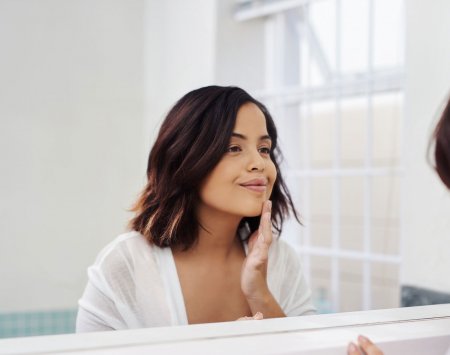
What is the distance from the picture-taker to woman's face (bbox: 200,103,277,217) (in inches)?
38.0

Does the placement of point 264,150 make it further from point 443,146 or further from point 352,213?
point 352,213

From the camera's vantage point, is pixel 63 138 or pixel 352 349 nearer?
pixel 352 349

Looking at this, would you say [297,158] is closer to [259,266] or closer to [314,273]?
[314,273]

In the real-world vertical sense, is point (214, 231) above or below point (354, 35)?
below

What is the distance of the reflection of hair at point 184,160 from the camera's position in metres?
0.97

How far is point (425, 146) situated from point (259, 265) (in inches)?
26.1

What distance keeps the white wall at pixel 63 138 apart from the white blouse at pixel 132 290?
1361 mm

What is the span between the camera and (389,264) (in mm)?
1842

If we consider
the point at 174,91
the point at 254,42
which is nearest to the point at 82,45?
the point at 174,91

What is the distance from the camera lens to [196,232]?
1040 mm

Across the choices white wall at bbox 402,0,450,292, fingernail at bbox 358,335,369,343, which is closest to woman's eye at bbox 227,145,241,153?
A: fingernail at bbox 358,335,369,343

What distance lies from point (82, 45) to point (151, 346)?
78.7 inches

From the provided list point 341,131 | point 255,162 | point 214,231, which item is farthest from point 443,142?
point 341,131

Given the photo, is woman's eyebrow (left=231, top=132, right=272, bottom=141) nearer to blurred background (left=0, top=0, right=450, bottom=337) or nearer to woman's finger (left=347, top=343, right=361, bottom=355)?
woman's finger (left=347, top=343, right=361, bottom=355)
